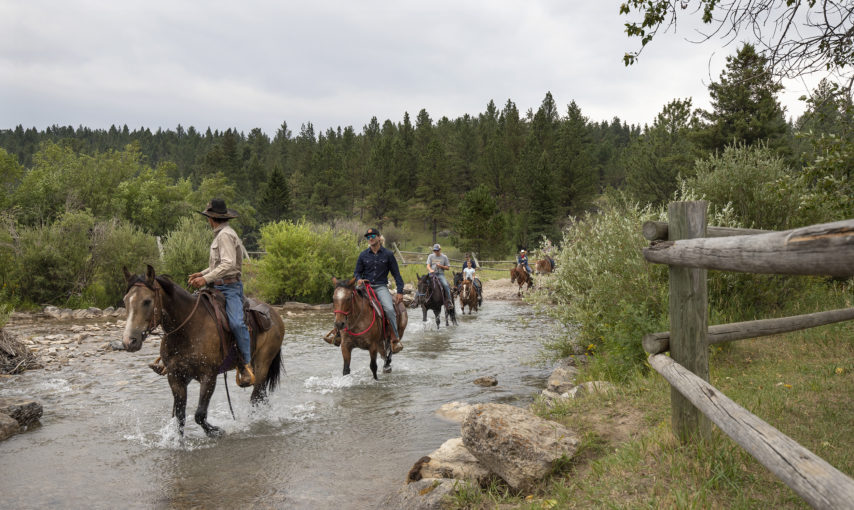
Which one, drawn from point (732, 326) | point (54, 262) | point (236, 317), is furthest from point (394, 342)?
point (54, 262)

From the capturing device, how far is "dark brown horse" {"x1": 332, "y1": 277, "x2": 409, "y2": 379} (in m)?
10.0

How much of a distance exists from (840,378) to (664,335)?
11.4 feet

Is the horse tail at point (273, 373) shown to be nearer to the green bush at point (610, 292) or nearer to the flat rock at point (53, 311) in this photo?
the green bush at point (610, 292)

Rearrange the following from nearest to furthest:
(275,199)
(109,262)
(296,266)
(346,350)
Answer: (346,350) → (109,262) → (296,266) → (275,199)

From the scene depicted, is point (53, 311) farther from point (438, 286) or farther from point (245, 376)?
point (245, 376)

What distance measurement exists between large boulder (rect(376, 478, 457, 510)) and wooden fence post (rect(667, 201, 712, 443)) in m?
2.01

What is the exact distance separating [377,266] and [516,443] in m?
6.90

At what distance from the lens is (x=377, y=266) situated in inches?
444

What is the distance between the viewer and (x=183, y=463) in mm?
6578

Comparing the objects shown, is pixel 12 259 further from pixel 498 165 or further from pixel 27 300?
pixel 498 165

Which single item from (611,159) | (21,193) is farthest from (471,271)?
(611,159)

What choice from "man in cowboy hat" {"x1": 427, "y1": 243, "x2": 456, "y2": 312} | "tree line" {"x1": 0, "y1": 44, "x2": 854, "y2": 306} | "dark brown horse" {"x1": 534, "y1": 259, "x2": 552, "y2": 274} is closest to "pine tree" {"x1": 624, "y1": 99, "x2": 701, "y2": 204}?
"tree line" {"x1": 0, "y1": 44, "x2": 854, "y2": 306}

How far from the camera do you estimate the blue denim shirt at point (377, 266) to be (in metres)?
11.3

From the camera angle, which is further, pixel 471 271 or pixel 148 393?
pixel 471 271
